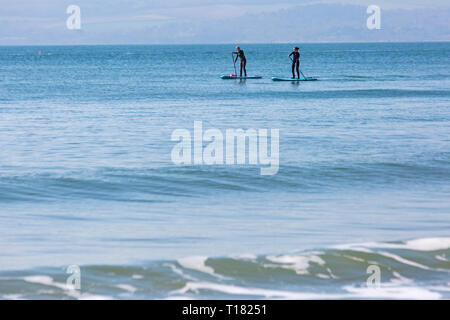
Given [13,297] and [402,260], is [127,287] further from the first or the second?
[402,260]

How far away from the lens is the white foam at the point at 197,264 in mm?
8586

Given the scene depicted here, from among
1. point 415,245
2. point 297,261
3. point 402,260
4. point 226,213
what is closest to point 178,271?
point 297,261

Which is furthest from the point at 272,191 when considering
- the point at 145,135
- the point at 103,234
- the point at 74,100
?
the point at 74,100

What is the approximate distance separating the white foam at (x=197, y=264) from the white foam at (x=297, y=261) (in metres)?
0.67

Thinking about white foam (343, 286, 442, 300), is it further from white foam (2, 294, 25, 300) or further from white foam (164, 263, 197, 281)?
white foam (2, 294, 25, 300)

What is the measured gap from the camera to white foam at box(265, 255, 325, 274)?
8.67 metres

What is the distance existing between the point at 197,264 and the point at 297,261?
1.18 m

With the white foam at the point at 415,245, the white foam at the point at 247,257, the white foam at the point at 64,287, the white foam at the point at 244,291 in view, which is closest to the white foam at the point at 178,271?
the white foam at the point at 244,291

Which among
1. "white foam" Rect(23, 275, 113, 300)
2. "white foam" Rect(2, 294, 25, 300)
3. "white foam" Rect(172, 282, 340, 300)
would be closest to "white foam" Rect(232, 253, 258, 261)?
"white foam" Rect(172, 282, 340, 300)

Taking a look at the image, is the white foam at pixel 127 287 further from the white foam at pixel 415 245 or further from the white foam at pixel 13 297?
the white foam at pixel 415 245

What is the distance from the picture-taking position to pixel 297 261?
885cm

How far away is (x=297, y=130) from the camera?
2189cm

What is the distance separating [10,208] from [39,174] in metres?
2.76
